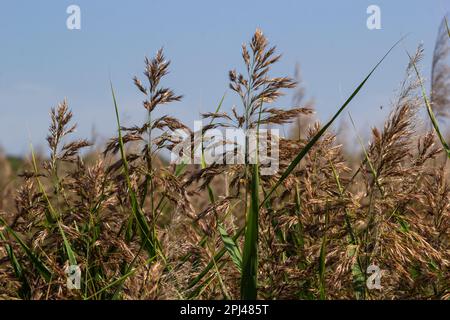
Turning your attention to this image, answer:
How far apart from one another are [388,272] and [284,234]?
26.0 inches

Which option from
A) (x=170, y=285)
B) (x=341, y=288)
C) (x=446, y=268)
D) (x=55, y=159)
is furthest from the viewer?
(x=55, y=159)

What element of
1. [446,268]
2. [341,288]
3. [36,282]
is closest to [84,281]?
[36,282]

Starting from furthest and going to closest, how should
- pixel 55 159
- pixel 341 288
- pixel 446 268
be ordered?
pixel 55 159 → pixel 446 268 → pixel 341 288

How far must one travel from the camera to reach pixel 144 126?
3.59 meters

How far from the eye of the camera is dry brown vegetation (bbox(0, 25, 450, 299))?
321 cm

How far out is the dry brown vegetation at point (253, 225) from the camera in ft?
10.5

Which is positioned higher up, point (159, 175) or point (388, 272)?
point (159, 175)

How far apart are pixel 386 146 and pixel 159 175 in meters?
1.11

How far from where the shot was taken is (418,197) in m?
3.37

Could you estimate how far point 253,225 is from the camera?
2998 millimetres
